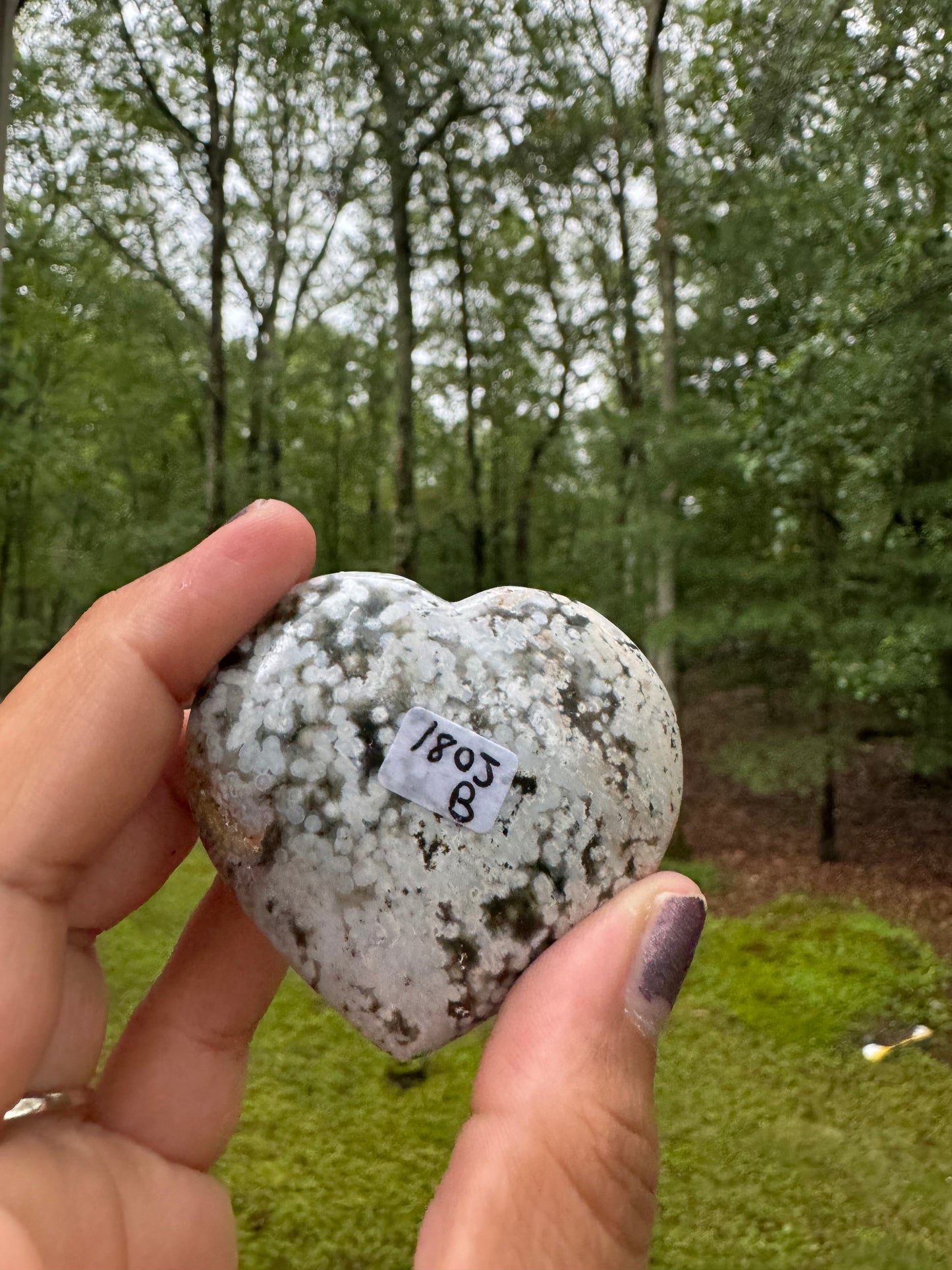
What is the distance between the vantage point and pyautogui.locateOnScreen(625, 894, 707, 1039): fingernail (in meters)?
1.19

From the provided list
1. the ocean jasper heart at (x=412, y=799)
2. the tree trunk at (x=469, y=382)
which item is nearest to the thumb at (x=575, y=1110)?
the ocean jasper heart at (x=412, y=799)

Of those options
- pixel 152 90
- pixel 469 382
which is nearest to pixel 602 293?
pixel 469 382

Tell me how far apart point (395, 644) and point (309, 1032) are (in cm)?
309

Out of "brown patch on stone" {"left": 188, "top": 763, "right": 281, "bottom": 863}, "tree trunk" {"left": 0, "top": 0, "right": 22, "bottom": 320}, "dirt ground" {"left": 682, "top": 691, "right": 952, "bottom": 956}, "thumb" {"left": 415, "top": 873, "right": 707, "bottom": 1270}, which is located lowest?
"dirt ground" {"left": 682, "top": 691, "right": 952, "bottom": 956}

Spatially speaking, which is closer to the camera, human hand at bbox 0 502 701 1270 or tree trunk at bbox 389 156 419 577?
human hand at bbox 0 502 701 1270

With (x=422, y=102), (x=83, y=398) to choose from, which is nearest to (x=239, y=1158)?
(x=422, y=102)

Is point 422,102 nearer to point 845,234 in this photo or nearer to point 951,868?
point 845,234

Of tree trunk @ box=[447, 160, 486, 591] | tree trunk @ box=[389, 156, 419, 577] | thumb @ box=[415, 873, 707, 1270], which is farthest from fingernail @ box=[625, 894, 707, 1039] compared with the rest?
tree trunk @ box=[447, 160, 486, 591]

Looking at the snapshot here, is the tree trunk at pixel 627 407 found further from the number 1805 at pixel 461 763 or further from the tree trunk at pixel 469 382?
the number 1805 at pixel 461 763

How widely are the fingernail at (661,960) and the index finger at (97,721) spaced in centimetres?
80

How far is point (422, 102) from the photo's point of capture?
7.06m

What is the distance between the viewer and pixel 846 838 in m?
7.30

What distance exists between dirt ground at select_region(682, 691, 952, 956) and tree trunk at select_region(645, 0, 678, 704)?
5.28 ft

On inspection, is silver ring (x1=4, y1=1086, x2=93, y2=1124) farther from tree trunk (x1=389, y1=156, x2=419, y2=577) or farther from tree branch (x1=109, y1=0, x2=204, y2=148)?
tree branch (x1=109, y1=0, x2=204, y2=148)
